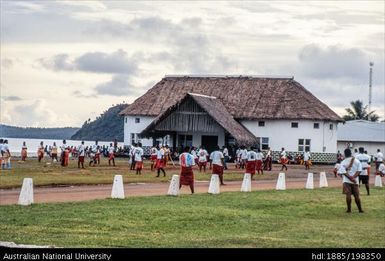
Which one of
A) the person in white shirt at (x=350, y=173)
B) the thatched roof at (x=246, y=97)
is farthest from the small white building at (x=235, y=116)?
the person in white shirt at (x=350, y=173)

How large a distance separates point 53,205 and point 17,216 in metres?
3.12

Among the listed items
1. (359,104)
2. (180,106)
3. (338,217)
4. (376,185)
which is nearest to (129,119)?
(180,106)

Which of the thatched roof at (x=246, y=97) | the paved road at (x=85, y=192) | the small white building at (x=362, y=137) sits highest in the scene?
the thatched roof at (x=246, y=97)

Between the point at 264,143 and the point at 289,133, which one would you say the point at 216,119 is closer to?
the point at 264,143

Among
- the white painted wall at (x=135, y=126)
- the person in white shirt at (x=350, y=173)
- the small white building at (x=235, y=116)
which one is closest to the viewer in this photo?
the person in white shirt at (x=350, y=173)

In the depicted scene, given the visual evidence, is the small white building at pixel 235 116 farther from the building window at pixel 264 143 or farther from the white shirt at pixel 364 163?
the white shirt at pixel 364 163

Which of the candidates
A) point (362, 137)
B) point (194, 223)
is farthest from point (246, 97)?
point (194, 223)

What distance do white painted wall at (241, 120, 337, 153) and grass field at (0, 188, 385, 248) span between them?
158ft

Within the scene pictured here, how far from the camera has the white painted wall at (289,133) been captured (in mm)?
75250

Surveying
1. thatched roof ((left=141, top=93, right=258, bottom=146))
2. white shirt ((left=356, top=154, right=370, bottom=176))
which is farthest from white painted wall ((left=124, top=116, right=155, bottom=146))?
white shirt ((left=356, top=154, right=370, bottom=176))

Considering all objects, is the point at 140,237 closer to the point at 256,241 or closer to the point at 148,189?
the point at 256,241

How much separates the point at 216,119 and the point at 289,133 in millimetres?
9810

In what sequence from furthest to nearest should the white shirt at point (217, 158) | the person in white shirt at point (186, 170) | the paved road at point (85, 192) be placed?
the white shirt at point (217, 158), the person in white shirt at point (186, 170), the paved road at point (85, 192)

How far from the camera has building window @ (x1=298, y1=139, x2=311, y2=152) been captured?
7525cm
